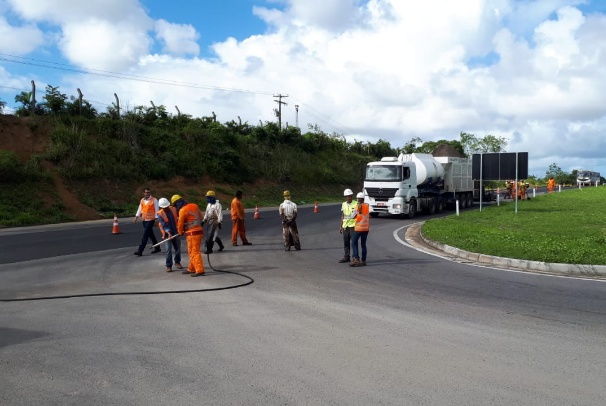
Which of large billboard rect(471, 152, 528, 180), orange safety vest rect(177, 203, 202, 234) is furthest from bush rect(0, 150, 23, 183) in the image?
large billboard rect(471, 152, 528, 180)

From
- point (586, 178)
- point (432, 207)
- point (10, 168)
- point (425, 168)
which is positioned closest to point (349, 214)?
point (425, 168)

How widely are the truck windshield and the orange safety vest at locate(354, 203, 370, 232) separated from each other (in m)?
13.9

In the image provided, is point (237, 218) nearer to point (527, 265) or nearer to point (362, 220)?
point (362, 220)

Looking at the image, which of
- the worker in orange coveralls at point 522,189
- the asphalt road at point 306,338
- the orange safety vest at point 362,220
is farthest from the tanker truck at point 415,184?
the asphalt road at point 306,338

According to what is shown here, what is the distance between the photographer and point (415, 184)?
26.9 meters

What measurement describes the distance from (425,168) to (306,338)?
23.5 metres

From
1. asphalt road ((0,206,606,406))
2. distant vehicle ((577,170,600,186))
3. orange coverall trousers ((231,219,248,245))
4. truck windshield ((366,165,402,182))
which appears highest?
distant vehicle ((577,170,600,186))

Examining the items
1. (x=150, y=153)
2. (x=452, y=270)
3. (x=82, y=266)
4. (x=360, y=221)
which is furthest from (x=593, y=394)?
(x=150, y=153)

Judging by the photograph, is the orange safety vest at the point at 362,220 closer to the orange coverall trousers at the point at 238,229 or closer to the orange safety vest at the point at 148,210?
the orange coverall trousers at the point at 238,229

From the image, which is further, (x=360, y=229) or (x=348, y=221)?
(x=348, y=221)

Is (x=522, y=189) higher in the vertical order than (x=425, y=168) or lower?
lower

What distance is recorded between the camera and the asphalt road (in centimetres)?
454

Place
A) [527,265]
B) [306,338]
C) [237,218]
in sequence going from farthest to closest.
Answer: [237,218], [527,265], [306,338]

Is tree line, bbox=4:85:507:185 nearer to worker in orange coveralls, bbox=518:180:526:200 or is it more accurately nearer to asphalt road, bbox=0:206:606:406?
worker in orange coveralls, bbox=518:180:526:200
